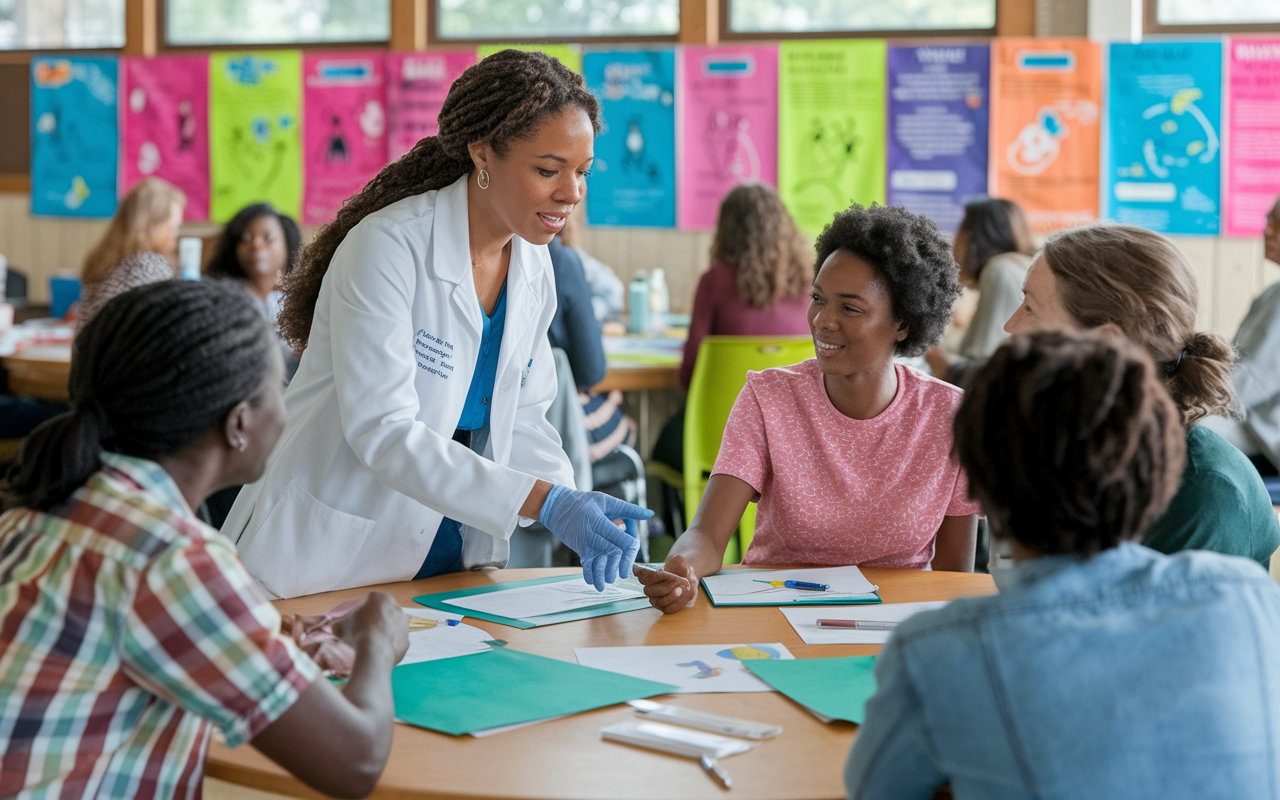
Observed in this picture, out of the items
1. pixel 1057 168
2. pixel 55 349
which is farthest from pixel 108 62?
pixel 1057 168

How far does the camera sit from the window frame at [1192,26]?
4.58m

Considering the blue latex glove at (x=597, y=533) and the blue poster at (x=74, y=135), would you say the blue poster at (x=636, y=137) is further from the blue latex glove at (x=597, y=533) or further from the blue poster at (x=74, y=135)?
the blue latex glove at (x=597, y=533)

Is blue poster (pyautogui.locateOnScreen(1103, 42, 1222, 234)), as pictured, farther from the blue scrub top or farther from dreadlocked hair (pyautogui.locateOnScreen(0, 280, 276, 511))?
dreadlocked hair (pyautogui.locateOnScreen(0, 280, 276, 511))

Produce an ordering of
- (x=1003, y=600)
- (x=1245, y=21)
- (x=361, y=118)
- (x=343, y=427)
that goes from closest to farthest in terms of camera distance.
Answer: (x=1003, y=600)
(x=343, y=427)
(x=1245, y=21)
(x=361, y=118)

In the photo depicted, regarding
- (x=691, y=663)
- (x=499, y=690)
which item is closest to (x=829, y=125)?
(x=691, y=663)

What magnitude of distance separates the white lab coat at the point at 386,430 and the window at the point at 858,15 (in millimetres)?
3508

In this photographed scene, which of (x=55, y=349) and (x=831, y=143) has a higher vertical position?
(x=831, y=143)

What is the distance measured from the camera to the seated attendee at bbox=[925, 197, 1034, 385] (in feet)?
12.7

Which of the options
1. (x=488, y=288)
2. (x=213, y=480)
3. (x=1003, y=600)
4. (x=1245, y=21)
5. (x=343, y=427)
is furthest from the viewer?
(x=1245, y=21)

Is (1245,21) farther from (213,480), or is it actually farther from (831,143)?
(213,480)

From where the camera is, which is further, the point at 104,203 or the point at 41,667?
the point at 104,203

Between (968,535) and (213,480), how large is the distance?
1.21 metres

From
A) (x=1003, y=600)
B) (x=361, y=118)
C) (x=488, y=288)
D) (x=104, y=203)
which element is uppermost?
(x=361, y=118)

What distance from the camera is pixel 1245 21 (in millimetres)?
4605
